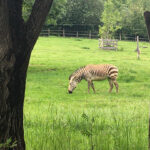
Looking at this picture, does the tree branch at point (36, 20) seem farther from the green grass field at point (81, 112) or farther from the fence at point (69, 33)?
the fence at point (69, 33)

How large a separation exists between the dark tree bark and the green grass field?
0.70 m

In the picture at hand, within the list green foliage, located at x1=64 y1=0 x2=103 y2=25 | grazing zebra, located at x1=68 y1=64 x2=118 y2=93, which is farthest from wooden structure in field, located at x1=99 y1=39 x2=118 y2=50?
grazing zebra, located at x1=68 y1=64 x2=118 y2=93

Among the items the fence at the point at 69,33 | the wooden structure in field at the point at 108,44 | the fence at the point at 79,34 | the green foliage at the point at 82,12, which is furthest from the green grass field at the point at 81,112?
the green foliage at the point at 82,12

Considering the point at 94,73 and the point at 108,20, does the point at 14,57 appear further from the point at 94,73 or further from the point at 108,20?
the point at 108,20

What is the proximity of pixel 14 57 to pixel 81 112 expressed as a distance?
4.89 metres

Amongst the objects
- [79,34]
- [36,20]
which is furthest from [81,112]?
[79,34]

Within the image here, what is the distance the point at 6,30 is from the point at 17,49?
29cm

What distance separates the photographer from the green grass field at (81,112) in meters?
5.37

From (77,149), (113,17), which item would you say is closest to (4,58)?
(77,149)

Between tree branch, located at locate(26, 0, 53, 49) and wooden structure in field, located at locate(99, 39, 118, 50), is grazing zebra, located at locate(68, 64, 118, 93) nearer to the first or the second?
tree branch, located at locate(26, 0, 53, 49)

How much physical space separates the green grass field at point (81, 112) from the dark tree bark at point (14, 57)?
2.28 ft

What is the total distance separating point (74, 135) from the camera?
20.2 feet

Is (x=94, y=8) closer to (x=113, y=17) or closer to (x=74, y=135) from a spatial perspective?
(x=113, y=17)

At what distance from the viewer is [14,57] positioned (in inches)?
190
